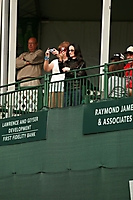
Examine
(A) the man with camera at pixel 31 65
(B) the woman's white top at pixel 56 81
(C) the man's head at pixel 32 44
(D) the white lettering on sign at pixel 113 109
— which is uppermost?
(C) the man's head at pixel 32 44

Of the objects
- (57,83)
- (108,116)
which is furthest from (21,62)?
(108,116)

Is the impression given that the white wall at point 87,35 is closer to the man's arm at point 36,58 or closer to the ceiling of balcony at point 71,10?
the ceiling of balcony at point 71,10

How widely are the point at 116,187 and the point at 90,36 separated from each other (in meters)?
9.01

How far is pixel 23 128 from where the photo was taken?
86.0 ft

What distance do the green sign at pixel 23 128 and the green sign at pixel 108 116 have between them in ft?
4.81

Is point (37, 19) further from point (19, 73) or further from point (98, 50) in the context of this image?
point (19, 73)

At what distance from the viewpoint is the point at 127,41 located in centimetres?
3142

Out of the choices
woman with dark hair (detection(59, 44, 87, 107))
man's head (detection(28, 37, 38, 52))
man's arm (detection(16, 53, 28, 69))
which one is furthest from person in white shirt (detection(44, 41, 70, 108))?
man's arm (detection(16, 53, 28, 69))

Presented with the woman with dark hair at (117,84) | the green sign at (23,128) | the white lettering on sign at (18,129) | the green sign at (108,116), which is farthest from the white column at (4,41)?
the woman with dark hair at (117,84)

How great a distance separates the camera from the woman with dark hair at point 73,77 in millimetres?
25062

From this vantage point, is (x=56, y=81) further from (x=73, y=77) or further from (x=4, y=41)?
(x=4, y=41)

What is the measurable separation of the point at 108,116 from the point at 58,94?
6.51ft

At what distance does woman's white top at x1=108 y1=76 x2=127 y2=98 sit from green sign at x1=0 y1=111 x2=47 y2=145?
1927 millimetres

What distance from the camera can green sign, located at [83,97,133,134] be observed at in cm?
2348
